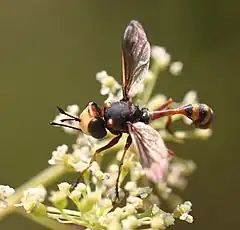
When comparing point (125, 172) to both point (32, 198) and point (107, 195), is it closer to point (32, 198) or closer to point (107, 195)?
point (107, 195)

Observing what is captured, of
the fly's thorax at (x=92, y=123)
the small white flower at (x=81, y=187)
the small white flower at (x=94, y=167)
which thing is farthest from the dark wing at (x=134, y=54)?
the small white flower at (x=81, y=187)

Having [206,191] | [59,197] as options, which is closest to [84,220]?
[59,197]

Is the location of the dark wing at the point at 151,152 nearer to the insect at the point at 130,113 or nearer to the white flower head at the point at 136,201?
the insect at the point at 130,113

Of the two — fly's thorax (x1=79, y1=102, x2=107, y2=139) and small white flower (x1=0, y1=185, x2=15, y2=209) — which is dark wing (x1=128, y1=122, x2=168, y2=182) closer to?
fly's thorax (x1=79, y1=102, x2=107, y2=139)

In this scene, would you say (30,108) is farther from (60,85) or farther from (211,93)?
(211,93)

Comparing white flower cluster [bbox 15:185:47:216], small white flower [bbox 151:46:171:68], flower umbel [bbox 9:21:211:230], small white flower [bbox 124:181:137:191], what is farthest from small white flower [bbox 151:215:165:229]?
small white flower [bbox 151:46:171:68]

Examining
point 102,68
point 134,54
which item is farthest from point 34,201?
point 102,68
